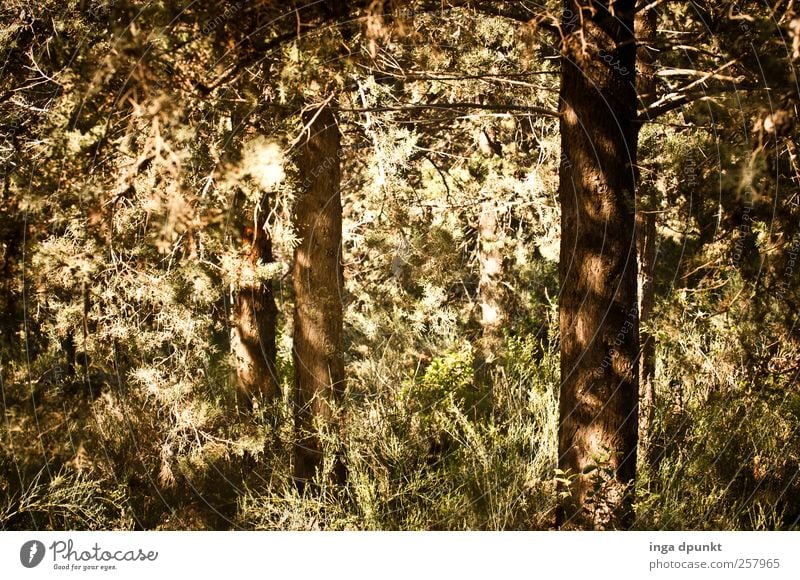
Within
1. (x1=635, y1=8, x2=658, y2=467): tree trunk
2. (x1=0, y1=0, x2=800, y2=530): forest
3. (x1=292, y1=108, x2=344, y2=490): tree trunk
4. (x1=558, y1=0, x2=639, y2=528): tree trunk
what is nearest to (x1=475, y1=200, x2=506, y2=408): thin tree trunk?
(x1=0, y1=0, x2=800, y2=530): forest

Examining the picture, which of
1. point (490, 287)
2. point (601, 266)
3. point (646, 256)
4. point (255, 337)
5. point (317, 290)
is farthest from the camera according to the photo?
point (490, 287)

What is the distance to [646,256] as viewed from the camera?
8.17 m

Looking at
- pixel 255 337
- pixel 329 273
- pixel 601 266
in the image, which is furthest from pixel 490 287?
pixel 601 266

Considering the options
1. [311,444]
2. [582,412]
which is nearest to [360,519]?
[311,444]

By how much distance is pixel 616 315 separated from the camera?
512 cm

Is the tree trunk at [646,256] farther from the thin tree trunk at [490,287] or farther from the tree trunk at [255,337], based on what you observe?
the tree trunk at [255,337]

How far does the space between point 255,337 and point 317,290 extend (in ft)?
5.97

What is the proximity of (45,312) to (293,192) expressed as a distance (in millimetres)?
2241

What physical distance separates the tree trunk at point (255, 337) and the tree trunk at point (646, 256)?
12.2 ft

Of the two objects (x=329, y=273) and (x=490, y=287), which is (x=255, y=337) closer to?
(x=329, y=273)

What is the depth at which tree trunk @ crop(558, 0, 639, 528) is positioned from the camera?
16.5 ft

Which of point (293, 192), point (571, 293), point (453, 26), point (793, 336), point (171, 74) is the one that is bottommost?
point (793, 336)

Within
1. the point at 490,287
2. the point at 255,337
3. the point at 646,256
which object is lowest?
the point at 255,337
